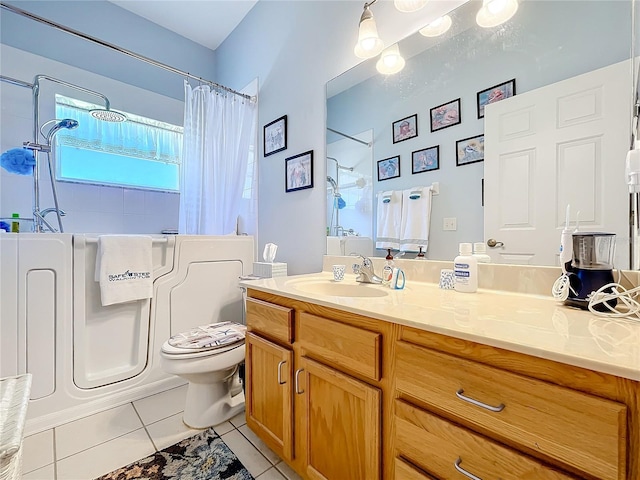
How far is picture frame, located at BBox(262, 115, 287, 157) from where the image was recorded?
2100 millimetres

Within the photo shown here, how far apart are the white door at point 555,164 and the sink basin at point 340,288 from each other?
501 mm

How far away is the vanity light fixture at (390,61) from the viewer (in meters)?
1.43

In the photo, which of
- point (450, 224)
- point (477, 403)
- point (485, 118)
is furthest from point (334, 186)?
point (477, 403)

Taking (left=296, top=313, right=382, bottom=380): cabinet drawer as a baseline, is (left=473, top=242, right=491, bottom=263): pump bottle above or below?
above

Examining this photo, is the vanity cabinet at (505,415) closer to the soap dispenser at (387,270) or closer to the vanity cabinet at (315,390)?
the vanity cabinet at (315,390)

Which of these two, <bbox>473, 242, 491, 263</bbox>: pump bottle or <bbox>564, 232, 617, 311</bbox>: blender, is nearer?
<bbox>564, 232, 617, 311</bbox>: blender

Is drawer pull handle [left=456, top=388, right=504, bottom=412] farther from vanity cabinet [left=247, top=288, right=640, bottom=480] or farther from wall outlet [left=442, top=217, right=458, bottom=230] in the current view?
wall outlet [left=442, top=217, right=458, bottom=230]

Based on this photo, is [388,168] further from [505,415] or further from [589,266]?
[505,415]

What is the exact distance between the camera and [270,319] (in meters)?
1.20

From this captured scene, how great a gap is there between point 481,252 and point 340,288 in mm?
616

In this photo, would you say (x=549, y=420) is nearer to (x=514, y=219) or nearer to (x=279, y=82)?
(x=514, y=219)

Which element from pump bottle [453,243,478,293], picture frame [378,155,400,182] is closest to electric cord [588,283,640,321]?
pump bottle [453,243,478,293]

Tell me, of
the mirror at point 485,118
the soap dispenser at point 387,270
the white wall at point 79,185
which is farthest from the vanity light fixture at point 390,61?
the white wall at point 79,185

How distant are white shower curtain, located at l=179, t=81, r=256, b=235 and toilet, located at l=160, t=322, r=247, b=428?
3.05 ft
